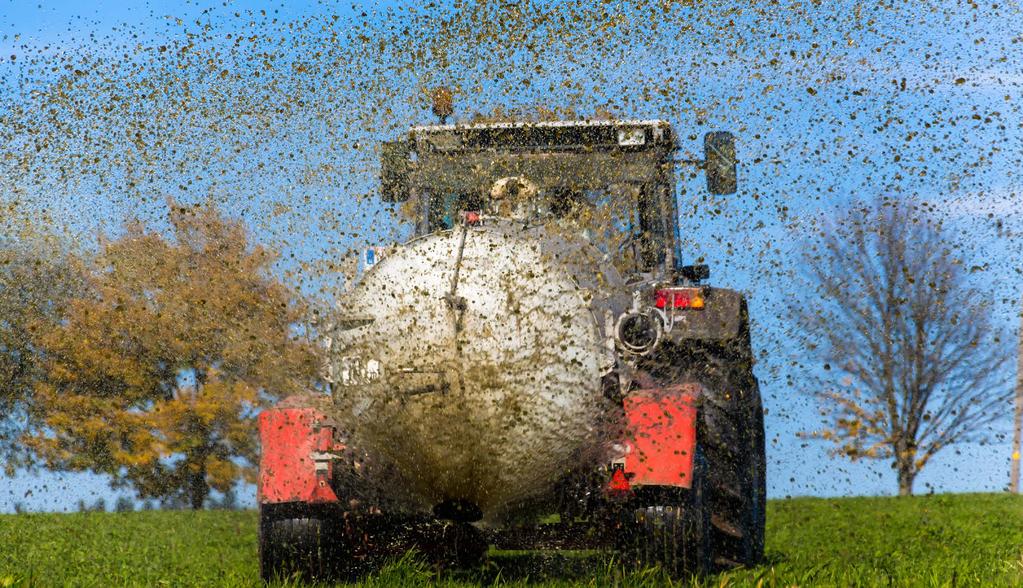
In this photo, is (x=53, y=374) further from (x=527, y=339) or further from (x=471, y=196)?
(x=527, y=339)

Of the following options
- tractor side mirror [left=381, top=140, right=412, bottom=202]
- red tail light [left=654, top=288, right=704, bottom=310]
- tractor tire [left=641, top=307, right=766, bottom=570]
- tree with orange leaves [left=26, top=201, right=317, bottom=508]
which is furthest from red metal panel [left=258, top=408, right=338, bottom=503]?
tree with orange leaves [left=26, top=201, right=317, bottom=508]

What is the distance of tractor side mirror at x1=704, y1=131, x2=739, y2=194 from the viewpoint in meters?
7.68

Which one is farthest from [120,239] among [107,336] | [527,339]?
[527,339]

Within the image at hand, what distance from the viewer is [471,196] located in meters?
8.06

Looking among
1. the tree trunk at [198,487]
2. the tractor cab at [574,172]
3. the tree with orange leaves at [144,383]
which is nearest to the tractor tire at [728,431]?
the tractor cab at [574,172]

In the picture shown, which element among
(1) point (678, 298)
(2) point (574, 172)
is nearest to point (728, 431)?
(1) point (678, 298)

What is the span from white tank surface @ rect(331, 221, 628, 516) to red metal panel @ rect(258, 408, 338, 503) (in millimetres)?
443

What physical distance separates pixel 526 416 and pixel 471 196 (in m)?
2.75

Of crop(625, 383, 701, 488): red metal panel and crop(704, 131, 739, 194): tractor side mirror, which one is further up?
crop(704, 131, 739, 194): tractor side mirror

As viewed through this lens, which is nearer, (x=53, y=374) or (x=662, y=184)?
(x=662, y=184)

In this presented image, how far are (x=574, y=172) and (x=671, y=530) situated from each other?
8.01 feet

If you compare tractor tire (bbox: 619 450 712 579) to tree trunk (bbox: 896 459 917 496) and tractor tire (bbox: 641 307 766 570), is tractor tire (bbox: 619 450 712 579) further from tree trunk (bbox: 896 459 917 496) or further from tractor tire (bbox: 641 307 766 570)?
tree trunk (bbox: 896 459 917 496)

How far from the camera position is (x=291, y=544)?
267 inches

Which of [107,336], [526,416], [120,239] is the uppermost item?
[120,239]
